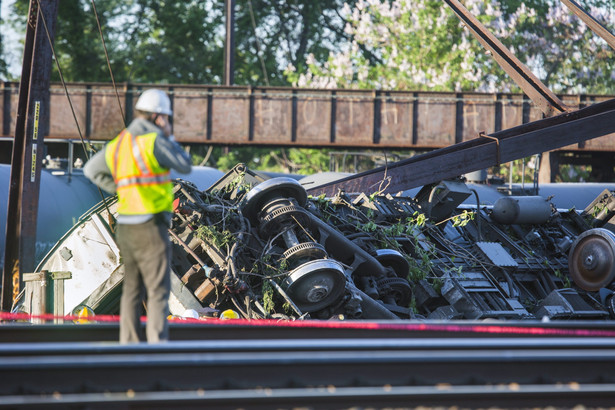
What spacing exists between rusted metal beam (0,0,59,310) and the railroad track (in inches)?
274

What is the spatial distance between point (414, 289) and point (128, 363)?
7.11 m

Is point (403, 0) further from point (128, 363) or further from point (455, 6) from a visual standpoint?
point (128, 363)

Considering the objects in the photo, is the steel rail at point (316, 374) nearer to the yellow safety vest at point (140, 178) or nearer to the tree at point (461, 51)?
the yellow safety vest at point (140, 178)

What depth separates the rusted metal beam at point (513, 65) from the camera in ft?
47.8

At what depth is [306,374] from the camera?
564 cm

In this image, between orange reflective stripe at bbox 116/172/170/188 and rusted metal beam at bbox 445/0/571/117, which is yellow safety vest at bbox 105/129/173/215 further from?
rusted metal beam at bbox 445/0/571/117

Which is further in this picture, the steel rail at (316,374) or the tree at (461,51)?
the tree at (461,51)

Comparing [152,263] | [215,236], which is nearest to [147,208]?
[152,263]

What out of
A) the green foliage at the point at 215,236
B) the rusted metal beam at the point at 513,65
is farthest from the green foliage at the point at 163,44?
the green foliage at the point at 215,236

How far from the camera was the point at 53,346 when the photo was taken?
5465mm

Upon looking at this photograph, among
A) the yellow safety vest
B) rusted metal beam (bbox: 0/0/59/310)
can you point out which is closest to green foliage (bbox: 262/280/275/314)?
the yellow safety vest

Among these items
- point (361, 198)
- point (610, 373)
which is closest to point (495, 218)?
point (361, 198)

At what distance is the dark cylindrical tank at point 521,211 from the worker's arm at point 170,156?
9.29 m

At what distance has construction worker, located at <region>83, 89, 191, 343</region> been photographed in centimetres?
577
